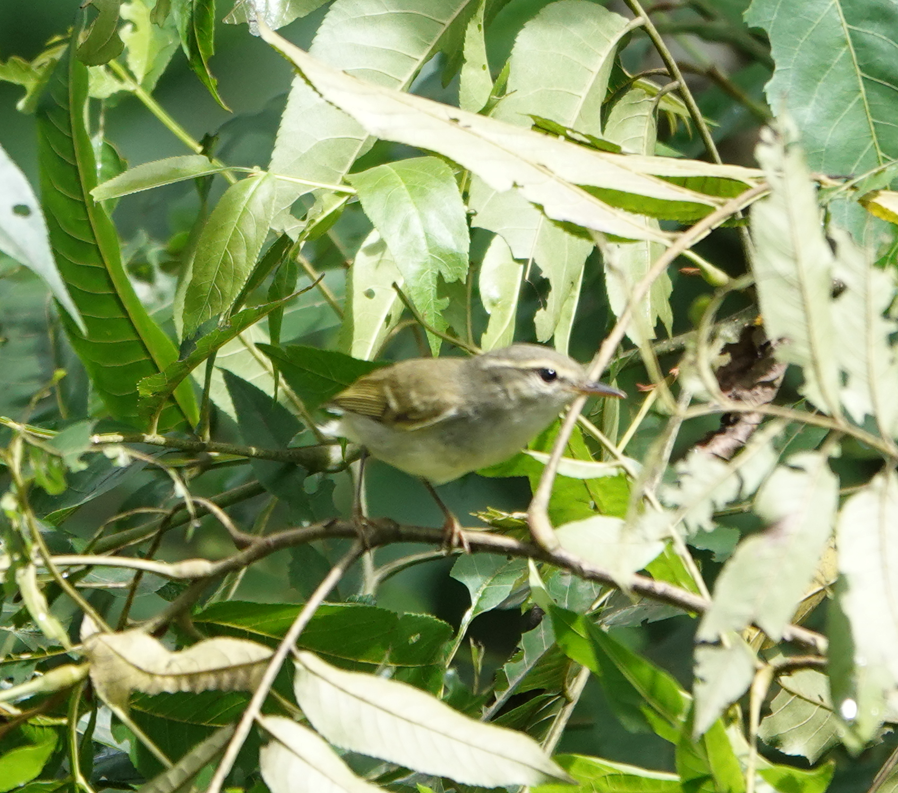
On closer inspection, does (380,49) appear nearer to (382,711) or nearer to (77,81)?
(77,81)

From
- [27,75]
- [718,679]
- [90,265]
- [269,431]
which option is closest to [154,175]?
[90,265]

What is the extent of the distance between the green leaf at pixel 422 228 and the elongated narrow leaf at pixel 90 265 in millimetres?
564

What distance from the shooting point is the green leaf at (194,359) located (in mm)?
1702

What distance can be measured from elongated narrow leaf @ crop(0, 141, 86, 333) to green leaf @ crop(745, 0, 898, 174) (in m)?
1.34

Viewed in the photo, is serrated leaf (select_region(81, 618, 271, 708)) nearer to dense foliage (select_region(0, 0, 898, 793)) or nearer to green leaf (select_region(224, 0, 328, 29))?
dense foliage (select_region(0, 0, 898, 793))

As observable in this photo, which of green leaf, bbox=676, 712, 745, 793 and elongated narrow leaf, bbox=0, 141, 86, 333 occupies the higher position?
elongated narrow leaf, bbox=0, 141, 86, 333

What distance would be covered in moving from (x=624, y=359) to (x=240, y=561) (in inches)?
48.3

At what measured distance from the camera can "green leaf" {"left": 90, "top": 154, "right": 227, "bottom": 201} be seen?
170 centimetres

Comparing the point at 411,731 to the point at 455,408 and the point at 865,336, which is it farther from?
the point at 455,408

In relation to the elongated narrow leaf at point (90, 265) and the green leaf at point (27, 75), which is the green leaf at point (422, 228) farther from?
the green leaf at point (27, 75)

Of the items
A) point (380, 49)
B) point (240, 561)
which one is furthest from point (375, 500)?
point (240, 561)

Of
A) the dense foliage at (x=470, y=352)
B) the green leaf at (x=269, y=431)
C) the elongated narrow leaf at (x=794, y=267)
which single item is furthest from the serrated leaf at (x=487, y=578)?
the elongated narrow leaf at (x=794, y=267)

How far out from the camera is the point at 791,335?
36.8 inches

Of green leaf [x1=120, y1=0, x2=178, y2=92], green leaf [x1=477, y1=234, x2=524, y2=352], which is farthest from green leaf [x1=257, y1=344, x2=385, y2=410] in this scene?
green leaf [x1=120, y1=0, x2=178, y2=92]
